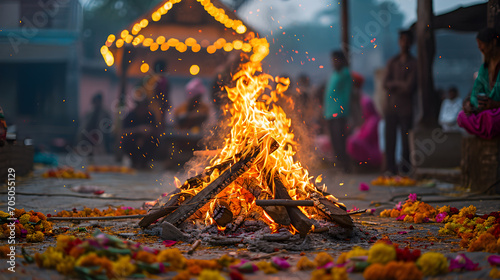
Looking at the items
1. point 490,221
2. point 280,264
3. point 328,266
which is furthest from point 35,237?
point 490,221

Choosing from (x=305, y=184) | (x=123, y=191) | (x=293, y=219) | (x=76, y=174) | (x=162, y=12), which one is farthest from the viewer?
(x=162, y=12)

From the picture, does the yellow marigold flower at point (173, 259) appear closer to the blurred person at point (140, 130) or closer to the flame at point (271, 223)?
the flame at point (271, 223)

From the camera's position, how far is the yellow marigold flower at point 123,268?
9.46ft

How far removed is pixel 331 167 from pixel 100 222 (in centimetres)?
840

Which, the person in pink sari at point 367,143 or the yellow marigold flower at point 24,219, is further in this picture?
the person in pink sari at point 367,143

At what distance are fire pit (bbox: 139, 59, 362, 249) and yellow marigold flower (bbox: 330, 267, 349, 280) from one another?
980mm

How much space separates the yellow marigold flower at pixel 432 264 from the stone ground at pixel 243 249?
8cm

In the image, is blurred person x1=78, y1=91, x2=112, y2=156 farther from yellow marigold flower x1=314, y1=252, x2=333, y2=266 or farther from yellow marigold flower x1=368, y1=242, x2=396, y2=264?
yellow marigold flower x1=368, y1=242, x2=396, y2=264

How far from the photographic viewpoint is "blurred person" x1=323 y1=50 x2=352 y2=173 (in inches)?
426

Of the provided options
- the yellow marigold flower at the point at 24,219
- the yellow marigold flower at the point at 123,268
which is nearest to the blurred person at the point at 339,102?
the yellow marigold flower at the point at 24,219

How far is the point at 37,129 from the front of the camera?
22.4 meters

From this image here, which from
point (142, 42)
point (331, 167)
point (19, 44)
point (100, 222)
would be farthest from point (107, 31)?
point (100, 222)

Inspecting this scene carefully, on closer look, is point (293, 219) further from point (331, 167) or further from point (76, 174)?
point (331, 167)

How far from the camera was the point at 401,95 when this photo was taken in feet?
33.2
